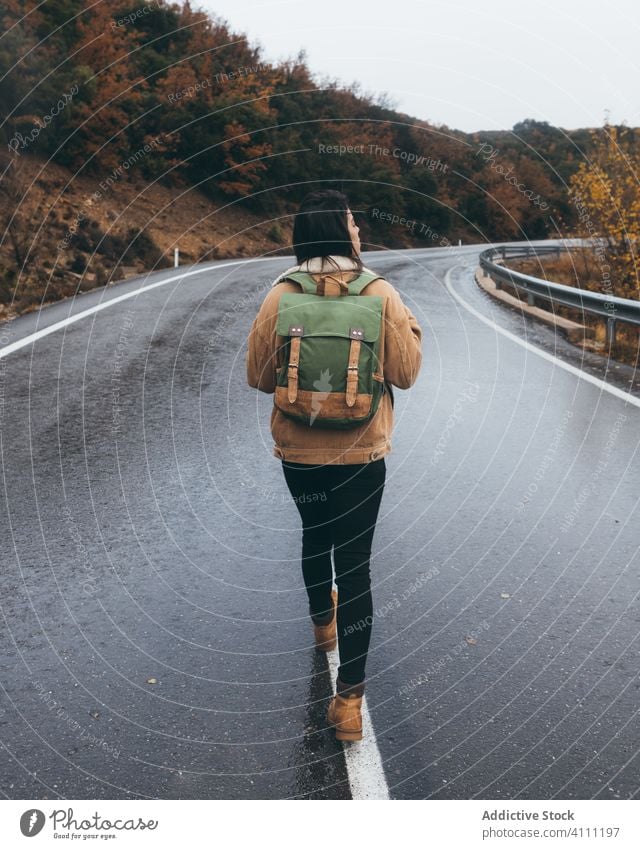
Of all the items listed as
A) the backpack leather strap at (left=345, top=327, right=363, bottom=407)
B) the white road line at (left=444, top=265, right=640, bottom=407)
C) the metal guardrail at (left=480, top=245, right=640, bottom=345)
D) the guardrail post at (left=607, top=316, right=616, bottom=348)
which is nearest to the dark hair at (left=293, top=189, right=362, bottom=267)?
the backpack leather strap at (left=345, top=327, right=363, bottom=407)

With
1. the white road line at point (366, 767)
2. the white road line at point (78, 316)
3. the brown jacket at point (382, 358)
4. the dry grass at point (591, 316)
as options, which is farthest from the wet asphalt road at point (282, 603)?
the dry grass at point (591, 316)

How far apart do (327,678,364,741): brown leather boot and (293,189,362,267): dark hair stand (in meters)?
1.58

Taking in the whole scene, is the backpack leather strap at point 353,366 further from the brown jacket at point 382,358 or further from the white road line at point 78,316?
the white road line at point 78,316

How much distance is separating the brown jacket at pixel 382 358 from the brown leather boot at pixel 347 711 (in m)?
0.85

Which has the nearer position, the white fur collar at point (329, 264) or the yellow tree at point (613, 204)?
the white fur collar at point (329, 264)

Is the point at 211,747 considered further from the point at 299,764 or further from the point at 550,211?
the point at 550,211

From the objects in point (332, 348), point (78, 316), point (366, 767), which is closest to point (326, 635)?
point (366, 767)

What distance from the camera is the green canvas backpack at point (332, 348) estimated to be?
10.6ft

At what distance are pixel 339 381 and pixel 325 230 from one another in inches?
21.6

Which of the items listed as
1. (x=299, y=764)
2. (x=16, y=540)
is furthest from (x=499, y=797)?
(x=16, y=540)

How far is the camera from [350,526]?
11.5 feet

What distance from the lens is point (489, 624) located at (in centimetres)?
428

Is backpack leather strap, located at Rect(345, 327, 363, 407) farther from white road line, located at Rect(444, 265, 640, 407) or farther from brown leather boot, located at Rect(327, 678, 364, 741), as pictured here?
white road line, located at Rect(444, 265, 640, 407)

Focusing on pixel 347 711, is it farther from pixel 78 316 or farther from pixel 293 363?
pixel 78 316
